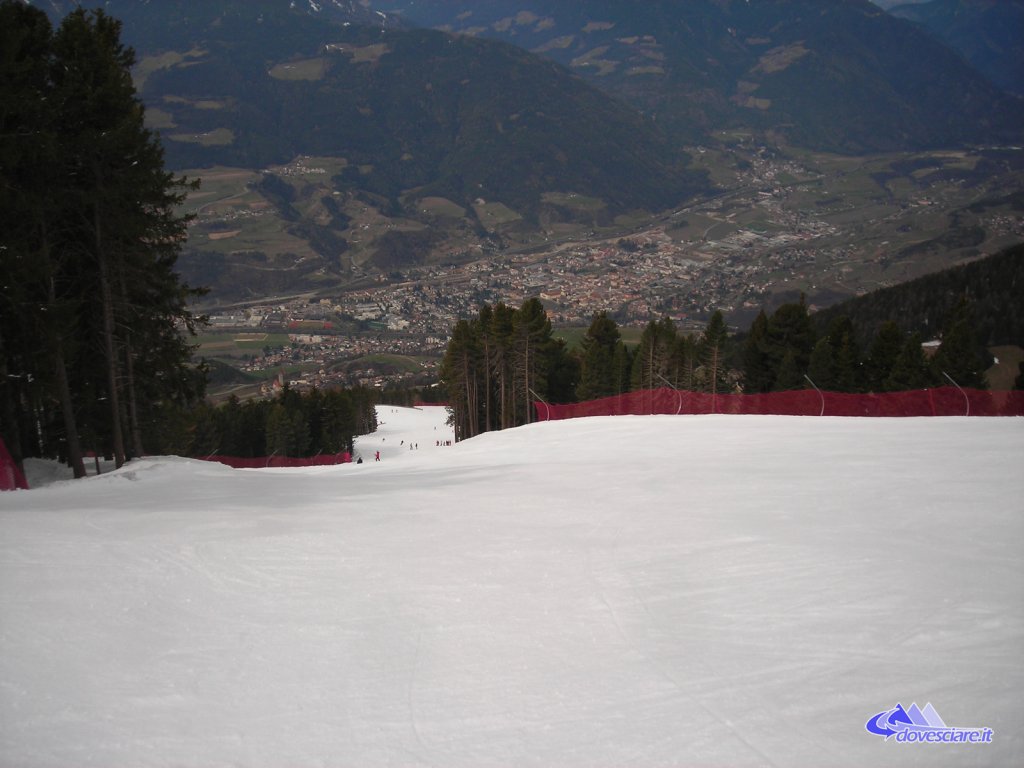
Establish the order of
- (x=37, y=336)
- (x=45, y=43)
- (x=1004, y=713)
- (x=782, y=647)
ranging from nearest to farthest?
1. (x=1004, y=713)
2. (x=782, y=647)
3. (x=37, y=336)
4. (x=45, y=43)

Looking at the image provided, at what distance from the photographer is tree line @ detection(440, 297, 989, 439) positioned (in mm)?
44906

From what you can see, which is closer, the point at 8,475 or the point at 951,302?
A: the point at 8,475

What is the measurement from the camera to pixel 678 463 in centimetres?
1415

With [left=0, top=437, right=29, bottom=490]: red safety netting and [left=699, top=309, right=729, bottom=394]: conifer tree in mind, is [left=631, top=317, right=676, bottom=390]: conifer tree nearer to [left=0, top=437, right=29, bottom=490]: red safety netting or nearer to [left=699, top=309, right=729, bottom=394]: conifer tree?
[left=699, top=309, right=729, bottom=394]: conifer tree

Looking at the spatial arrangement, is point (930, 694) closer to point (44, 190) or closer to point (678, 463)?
point (678, 463)

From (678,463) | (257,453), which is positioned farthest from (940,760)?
(257,453)

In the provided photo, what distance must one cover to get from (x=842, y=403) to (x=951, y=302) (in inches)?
3727

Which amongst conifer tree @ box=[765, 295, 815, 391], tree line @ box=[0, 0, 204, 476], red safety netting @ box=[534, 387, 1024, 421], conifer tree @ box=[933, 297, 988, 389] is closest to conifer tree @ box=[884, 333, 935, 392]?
conifer tree @ box=[933, 297, 988, 389]

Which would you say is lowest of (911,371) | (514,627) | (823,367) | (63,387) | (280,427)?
(280,427)

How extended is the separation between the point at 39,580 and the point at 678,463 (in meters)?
10.9

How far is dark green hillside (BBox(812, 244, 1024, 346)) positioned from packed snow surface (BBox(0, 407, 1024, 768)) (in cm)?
9022

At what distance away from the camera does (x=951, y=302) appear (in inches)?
4075
